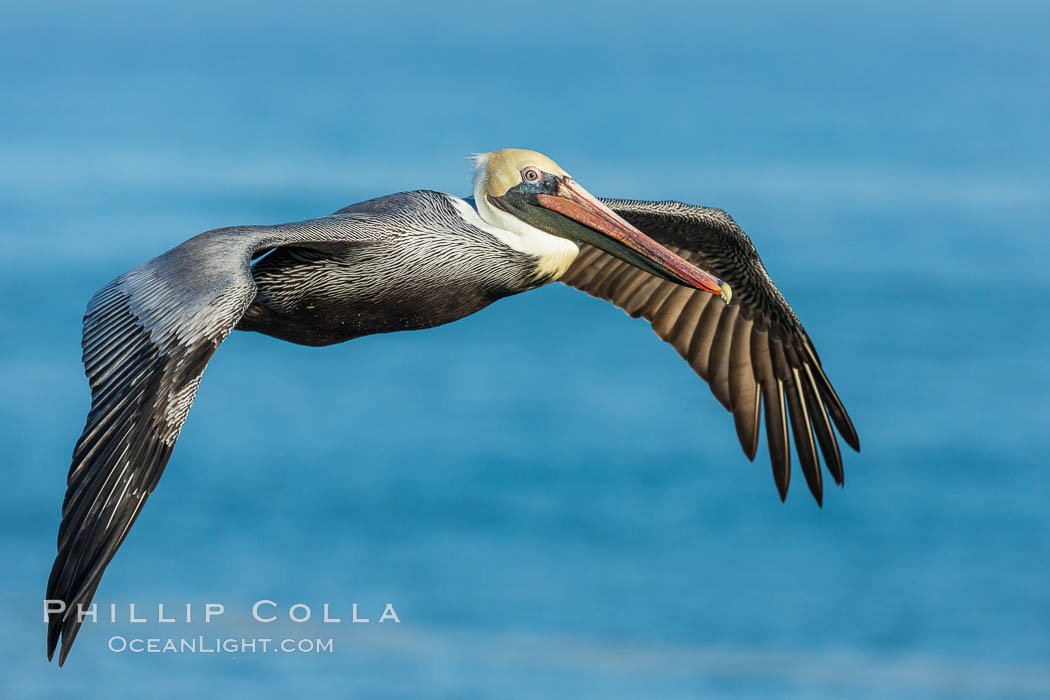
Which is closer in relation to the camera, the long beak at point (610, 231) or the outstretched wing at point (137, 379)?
the outstretched wing at point (137, 379)

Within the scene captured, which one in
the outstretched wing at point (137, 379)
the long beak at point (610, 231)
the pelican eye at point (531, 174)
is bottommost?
the outstretched wing at point (137, 379)

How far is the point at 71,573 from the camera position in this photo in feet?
22.2

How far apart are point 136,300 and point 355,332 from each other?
1441mm

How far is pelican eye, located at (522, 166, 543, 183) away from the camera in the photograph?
8.88 meters

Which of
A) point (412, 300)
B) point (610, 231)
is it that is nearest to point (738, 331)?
point (610, 231)

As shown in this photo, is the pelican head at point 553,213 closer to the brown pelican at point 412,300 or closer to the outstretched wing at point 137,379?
the brown pelican at point 412,300

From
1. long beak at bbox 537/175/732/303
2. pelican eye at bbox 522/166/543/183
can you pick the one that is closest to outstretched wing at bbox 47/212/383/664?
pelican eye at bbox 522/166/543/183

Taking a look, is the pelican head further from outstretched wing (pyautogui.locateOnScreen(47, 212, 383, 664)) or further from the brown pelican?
outstretched wing (pyautogui.locateOnScreen(47, 212, 383, 664))

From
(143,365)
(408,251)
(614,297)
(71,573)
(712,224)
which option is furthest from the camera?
(614,297)

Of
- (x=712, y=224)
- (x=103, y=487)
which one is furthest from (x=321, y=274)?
(x=712, y=224)

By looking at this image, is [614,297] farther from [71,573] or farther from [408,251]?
[71,573]

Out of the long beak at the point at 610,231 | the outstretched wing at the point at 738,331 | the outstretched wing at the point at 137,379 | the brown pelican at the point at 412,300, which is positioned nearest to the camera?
the outstretched wing at the point at 137,379

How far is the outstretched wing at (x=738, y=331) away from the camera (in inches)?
415

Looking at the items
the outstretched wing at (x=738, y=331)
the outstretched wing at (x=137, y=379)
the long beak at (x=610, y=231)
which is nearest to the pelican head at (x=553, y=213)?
the long beak at (x=610, y=231)
